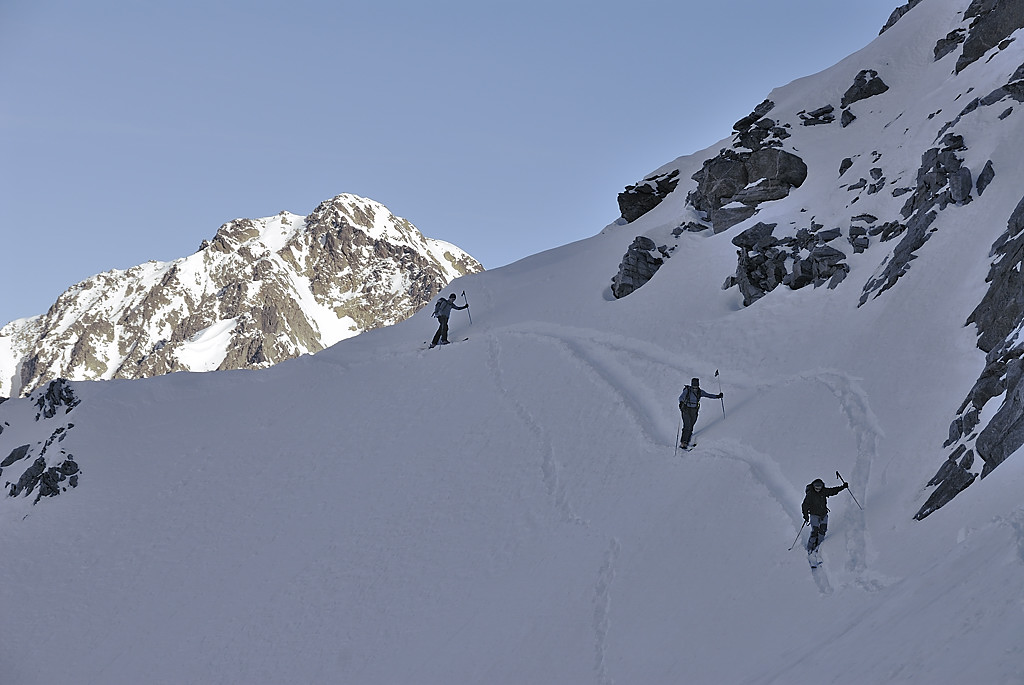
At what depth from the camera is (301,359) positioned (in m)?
38.3

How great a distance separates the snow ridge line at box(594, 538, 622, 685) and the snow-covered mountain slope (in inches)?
2.3

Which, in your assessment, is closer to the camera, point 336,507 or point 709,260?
point 336,507

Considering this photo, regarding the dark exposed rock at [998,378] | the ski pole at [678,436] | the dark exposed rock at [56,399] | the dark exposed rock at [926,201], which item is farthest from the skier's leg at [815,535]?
the dark exposed rock at [56,399]

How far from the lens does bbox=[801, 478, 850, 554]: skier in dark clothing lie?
14.9 metres

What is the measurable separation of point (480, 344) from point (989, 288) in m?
19.3

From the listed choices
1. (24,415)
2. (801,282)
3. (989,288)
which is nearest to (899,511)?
(989,288)

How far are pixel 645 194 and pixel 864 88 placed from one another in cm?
1177

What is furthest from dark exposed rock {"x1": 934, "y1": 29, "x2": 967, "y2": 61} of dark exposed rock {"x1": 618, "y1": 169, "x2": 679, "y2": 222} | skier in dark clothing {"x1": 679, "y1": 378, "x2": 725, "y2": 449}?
skier in dark clothing {"x1": 679, "y1": 378, "x2": 725, "y2": 449}

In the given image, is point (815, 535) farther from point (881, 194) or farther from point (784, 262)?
point (881, 194)

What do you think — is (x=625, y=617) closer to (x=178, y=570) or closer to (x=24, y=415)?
(x=178, y=570)

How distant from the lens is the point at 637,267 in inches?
1448

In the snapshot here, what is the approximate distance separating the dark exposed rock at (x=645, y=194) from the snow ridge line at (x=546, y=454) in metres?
17.5

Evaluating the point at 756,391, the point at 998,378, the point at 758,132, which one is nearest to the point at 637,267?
the point at 758,132

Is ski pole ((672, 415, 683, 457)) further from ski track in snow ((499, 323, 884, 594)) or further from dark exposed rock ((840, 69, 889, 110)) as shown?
dark exposed rock ((840, 69, 889, 110))
